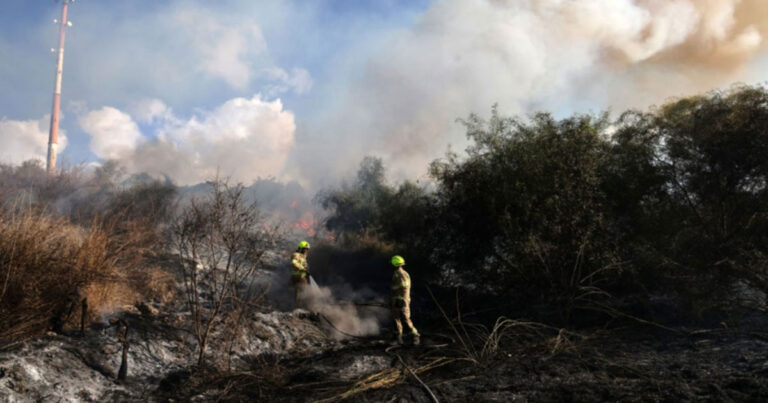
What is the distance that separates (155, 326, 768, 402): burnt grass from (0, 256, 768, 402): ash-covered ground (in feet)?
0.07

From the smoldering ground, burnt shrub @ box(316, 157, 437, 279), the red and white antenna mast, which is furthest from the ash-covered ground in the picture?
the red and white antenna mast

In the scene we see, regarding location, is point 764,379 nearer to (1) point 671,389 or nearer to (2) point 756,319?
(1) point 671,389

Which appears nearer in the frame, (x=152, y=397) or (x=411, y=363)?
(x=152, y=397)

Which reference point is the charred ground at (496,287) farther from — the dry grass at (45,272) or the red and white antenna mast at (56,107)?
the red and white antenna mast at (56,107)

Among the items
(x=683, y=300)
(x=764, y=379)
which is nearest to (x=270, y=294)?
(x=683, y=300)

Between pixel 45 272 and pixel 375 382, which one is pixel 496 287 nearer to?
pixel 375 382

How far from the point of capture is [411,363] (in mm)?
7988

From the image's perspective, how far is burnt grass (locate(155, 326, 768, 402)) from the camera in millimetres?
5898

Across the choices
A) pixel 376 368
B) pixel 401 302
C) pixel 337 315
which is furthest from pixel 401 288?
pixel 337 315

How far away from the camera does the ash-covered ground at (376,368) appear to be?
593 centimetres

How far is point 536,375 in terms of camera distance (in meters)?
6.83

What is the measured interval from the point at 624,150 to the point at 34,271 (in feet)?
46.8

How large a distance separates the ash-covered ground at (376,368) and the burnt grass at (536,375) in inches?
0.8

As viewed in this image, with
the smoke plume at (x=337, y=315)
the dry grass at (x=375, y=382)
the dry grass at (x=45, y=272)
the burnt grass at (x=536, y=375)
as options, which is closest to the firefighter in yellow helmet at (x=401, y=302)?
the burnt grass at (x=536, y=375)
